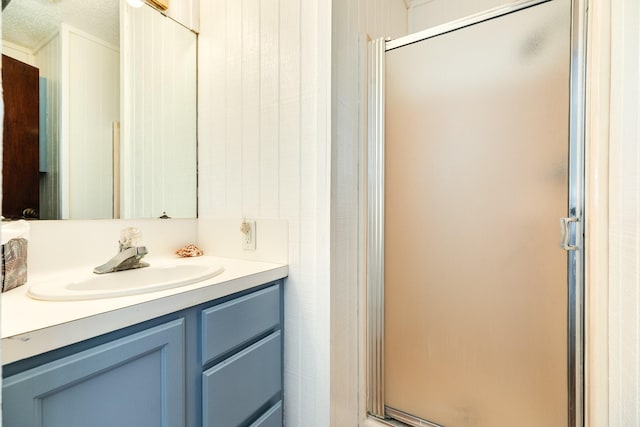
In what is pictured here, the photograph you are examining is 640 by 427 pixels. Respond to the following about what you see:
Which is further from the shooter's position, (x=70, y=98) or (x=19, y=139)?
(x=70, y=98)

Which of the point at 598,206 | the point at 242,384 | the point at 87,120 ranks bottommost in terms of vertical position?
the point at 242,384

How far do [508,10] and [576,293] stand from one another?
104 centimetres

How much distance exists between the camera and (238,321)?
37.6 inches

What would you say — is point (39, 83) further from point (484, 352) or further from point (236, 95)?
point (484, 352)

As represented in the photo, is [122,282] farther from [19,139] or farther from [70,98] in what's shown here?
[70,98]

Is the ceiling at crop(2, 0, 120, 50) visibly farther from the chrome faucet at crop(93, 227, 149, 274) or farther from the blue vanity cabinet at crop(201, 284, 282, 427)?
the blue vanity cabinet at crop(201, 284, 282, 427)

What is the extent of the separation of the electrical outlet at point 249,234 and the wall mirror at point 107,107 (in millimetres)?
342

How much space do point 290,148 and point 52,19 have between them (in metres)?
0.88

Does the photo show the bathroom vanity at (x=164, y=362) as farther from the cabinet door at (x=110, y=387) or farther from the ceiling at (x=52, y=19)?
the ceiling at (x=52, y=19)

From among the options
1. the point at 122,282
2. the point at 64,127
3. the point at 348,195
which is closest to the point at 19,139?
the point at 64,127

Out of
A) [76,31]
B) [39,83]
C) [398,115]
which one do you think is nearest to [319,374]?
[398,115]

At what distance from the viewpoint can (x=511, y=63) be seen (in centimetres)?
117

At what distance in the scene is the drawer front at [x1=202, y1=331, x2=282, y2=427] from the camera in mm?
871

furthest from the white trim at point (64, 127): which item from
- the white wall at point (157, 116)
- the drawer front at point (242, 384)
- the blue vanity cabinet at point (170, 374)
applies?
the drawer front at point (242, 384)
